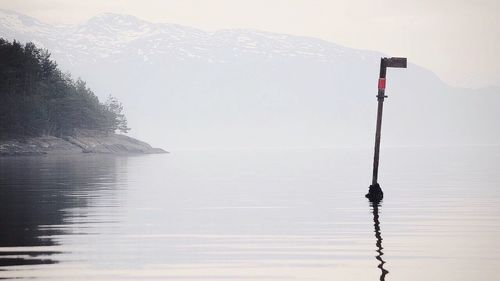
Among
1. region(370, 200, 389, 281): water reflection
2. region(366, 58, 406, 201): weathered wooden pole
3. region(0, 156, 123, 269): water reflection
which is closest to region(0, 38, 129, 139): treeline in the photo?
region(0, 156, 123, 269): water reflection

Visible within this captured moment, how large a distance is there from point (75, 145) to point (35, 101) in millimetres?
12618

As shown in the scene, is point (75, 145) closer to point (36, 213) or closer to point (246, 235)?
point (36, 213)

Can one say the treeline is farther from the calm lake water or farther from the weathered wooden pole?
the weathered wooden pole

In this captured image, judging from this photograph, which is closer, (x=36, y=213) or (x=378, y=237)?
(x=378, y=237)

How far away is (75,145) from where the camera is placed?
16075 cm

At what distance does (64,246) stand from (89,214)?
10.2 metres

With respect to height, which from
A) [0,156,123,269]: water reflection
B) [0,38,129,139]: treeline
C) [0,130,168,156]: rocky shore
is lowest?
[0,156,123,269]: water reflection

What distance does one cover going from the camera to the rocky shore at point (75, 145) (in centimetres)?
13925

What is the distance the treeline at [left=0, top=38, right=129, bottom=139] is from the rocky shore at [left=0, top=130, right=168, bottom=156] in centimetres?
152

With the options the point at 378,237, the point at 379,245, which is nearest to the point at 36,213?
the point at 378,237

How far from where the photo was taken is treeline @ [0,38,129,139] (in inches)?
5714

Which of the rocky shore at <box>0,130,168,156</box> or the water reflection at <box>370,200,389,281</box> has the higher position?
the rocky shore at <box>0,130,168,156</box>

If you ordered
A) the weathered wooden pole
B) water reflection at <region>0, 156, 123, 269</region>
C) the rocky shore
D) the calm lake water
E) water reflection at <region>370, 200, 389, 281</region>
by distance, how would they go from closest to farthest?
water reflection at <region>370, 200, 389, 281</region>
the calm lake water
water reflection at <region>0, 156, 123, 269</region>
the weathered wooden pole
the rocky shore

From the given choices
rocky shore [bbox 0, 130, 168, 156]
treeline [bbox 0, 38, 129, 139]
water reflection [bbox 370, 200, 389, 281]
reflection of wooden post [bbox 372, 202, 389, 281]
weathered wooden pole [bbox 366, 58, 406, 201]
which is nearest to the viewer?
reflection of wooden post [bbox 372, 202, 389, 281]
